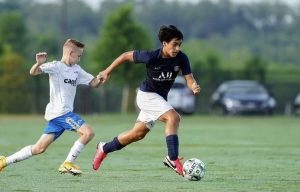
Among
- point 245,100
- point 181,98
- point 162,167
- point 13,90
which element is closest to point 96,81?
point 162,167

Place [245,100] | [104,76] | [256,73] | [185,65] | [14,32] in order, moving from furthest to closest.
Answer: [14,32]
[256,73]
[245,100]
[104,76]
[185,65]

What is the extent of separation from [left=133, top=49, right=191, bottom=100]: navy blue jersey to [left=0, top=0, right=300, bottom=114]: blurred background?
3534 centimetres

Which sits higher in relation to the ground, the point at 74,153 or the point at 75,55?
the point at 75,55

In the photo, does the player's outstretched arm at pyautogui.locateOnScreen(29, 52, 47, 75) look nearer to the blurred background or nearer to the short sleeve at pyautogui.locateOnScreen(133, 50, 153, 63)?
the short sleeve at pyautogui.locateOnScreen(133, 50, 153, 63)

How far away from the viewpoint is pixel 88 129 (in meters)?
14.4

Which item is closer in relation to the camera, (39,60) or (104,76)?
(39,60)

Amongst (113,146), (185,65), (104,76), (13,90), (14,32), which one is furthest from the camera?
(14,32)

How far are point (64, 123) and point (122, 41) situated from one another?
39.5 meters

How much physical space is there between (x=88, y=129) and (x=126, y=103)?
1550 inches

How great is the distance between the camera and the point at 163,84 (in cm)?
1434

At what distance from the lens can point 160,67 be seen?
14.2 metres

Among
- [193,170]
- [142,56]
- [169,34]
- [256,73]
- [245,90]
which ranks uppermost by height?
[169,34]

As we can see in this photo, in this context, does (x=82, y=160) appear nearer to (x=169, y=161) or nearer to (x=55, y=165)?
(x=55, y=165)

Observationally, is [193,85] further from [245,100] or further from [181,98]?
[181,98]
